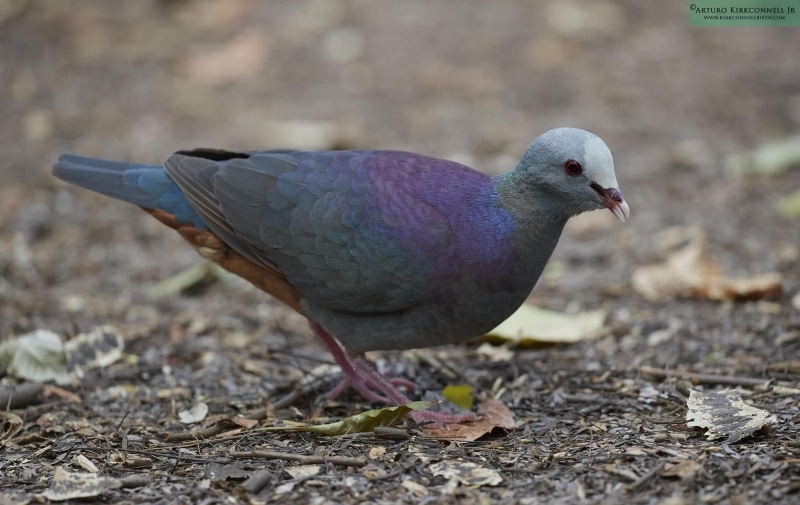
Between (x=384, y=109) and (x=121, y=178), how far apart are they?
14.2ft

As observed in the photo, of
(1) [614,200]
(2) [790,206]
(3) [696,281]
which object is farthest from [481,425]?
(2) [790,206]

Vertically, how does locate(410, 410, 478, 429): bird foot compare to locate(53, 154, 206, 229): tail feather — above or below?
below

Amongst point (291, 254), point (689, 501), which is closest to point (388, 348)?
point (291, 254)

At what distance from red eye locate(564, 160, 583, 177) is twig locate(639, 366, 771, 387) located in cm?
115

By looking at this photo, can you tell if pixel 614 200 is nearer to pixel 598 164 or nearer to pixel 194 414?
pixel 598 164

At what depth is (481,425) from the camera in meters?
3.83

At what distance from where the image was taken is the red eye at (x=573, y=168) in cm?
368

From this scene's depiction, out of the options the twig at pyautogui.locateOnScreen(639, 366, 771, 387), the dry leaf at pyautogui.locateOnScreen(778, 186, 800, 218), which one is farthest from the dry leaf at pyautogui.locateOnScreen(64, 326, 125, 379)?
the dry leaf at pyautogui.locateOnScreen(778, 186, 800, 218)

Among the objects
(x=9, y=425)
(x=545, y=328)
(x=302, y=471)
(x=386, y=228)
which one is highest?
(x=386, y=228)

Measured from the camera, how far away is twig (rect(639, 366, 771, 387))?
4.04 meters

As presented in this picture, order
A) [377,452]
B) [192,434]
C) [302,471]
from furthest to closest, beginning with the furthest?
[192,434] < [377,452] < [302,471]

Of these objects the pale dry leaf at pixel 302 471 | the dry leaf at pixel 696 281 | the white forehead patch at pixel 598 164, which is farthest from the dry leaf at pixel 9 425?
the dry leaf at pixel 696 281

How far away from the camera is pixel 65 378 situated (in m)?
4.43

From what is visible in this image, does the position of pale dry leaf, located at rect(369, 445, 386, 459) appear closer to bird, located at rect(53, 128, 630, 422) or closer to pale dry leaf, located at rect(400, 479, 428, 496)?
pale dry leaf, located at rect(400, 479, 428, 496)
